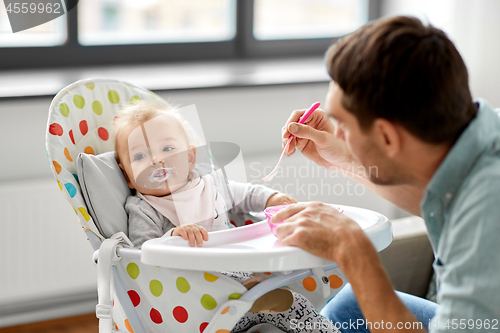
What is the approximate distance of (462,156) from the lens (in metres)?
0.82

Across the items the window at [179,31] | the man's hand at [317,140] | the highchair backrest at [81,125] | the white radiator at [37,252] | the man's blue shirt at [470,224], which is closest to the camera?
the man's blue shirt at [470,224]

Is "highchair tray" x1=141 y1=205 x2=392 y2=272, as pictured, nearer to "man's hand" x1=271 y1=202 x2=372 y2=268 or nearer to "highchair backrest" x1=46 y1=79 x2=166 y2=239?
"man's hand" x1=271 y1=202 x2=372 y2=268

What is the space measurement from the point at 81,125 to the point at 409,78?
0.85 meters

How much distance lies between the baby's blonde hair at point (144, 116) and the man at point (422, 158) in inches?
19.0

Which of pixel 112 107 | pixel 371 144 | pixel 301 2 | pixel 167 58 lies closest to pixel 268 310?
pixel 371 144

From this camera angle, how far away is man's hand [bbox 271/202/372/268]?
0.88 m

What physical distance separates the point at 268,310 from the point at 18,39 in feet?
5.62

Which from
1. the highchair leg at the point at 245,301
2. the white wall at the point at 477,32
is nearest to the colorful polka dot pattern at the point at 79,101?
the highchair leg at the point at 245,301

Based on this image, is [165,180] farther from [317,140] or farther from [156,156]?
[317,140]

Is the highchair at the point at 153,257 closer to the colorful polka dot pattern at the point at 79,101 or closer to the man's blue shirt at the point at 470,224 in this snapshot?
the colorful polka dot pattern at the point at 79,101

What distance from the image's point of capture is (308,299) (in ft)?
3.84

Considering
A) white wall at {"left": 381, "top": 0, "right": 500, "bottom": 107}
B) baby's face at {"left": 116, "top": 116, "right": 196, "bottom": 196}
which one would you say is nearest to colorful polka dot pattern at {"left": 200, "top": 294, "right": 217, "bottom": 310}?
baby's face at {"left": 116, "top": 116, "right": 196, "bottom": 196}

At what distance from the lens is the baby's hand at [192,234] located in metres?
1.04

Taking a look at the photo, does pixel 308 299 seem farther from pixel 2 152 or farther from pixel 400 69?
pixel 2 152
